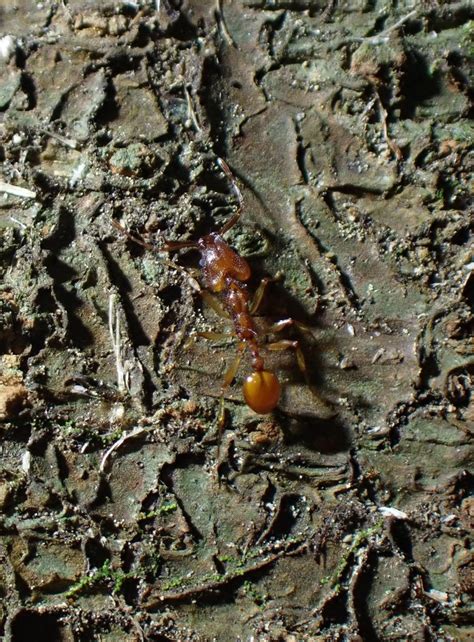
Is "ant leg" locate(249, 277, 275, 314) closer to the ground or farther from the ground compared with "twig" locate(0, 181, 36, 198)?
closer to the ground

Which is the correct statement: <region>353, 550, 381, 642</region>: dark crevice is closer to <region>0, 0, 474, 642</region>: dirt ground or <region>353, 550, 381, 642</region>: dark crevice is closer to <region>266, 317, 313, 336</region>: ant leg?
<region>0, 0, 474, 642</region>: dirt ground

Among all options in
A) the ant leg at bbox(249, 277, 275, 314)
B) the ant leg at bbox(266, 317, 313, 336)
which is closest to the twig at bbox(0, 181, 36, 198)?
the ant leg at bbox(249, 277, 275, 314)

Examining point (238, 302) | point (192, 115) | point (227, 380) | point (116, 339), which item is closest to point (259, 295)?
point (238, 302)

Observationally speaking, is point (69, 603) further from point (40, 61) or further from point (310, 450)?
point (40, 61)

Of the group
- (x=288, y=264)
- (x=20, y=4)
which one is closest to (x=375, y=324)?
(x=288, y=264)

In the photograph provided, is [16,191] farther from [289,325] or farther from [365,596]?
[365,596]
